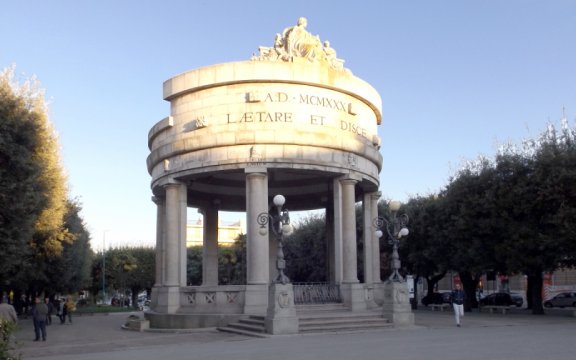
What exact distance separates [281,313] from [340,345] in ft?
14.2

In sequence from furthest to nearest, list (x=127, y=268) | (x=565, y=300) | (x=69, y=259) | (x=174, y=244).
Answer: (x=127, y=268)
(x=565, y=300)
(x=69, y=259)
(x=174, y=244)

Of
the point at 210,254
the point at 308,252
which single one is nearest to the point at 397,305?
the point at 210,254

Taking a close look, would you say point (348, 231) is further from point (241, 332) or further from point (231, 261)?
point (231, 261)

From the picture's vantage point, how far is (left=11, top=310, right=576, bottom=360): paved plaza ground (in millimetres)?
16312

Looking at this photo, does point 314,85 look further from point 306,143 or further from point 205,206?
point 205,206

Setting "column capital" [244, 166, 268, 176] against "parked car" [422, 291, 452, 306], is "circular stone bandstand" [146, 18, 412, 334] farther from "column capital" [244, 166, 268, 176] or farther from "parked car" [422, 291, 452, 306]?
"parked car" [422, 291, 452, 306]

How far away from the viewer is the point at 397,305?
2595cm

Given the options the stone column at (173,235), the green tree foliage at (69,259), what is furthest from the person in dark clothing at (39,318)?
the green tree foliage at (69,259)

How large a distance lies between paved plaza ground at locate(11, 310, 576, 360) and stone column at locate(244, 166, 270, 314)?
2230 millimetres

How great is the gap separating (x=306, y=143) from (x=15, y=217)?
482 inches

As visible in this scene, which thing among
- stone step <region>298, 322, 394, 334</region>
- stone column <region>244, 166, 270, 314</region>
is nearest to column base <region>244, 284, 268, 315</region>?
stone column <region>244, 166, 270, 314</region>

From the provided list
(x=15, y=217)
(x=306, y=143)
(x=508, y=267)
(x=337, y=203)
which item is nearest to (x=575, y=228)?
(x=508, y=267)

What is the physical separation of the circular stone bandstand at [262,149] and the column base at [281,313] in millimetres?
2547

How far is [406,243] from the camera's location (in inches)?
1825
